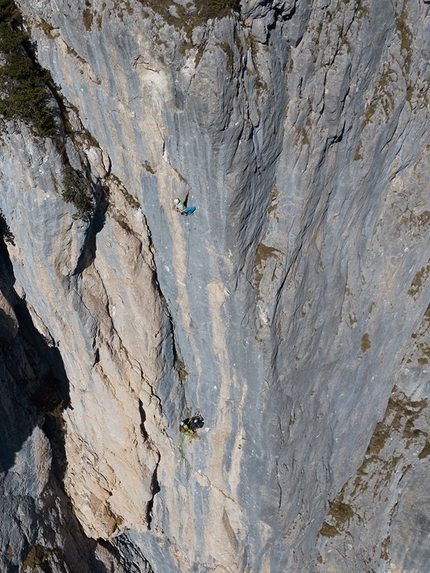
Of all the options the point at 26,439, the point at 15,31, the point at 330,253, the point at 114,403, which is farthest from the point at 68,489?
the point at 15,31

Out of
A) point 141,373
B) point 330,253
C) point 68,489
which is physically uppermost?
point 330,253

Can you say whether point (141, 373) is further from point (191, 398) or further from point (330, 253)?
point (330, 253)

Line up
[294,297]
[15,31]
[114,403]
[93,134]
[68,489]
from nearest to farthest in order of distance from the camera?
[15,31], [93,134], [294,297], [114,403], [68,489]

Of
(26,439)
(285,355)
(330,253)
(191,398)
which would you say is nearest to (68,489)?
(26,439)

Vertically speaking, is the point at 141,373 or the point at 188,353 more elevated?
the point at 188,353

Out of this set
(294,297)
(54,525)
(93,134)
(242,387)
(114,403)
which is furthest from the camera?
(54,525)

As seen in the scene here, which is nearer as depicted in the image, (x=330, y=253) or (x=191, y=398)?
(x=330, y=253)

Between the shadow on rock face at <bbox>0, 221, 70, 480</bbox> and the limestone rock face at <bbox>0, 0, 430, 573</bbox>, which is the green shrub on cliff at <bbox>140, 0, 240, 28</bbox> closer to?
the limestone rock face at <bbox>0, 0, 430, 573</bbox>
